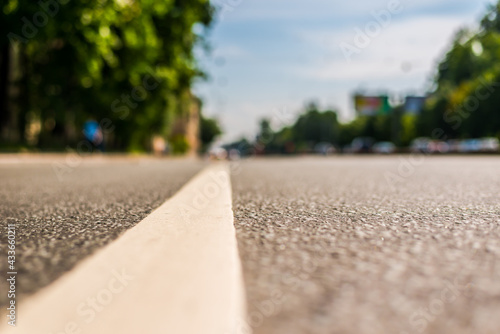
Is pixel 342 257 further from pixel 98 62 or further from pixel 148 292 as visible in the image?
pixel 98 62

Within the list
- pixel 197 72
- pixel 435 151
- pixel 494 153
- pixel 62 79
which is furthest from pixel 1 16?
pixel 435 151

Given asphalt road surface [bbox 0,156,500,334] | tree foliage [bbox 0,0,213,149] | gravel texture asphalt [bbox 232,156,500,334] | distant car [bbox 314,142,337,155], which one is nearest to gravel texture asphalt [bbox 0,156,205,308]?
asphalt road surface [bbox 0,156,500,334]

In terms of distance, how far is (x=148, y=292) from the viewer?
1.76 meters

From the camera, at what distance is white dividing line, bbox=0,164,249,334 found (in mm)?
1459

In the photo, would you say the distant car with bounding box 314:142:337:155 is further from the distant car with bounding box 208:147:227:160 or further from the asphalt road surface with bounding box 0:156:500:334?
the asphalt road surface with bounding box 0:156:500:334

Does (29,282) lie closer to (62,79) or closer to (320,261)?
(320,261)

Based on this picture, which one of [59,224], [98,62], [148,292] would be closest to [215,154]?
[98,62]

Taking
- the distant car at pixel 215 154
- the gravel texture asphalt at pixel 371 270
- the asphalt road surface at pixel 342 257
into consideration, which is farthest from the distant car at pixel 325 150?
the gravel texture asphalt at pixel 371 270

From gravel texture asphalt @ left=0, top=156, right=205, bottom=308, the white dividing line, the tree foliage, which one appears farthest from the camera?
the tree foliage

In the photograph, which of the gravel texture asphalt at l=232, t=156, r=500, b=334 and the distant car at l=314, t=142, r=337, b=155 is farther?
the distant car at l=314, t=142, r=337, b=155

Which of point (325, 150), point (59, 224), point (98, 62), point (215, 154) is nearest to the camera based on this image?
point (59, 224)

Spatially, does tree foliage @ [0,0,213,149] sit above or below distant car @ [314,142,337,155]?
above

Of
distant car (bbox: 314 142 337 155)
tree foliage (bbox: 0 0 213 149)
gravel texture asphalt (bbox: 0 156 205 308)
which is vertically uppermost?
tree foliage (bbox: 0 0 213 149)

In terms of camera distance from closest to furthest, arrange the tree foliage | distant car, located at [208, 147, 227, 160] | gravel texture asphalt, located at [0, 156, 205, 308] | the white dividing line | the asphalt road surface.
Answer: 1. the white dividing line
2. the asphalt road surface
3. gravel texture asphalt, located at [0, 156, 205, 308]
4. the tree foliage
5. distant car, located at [208, 147, 227, 160]
